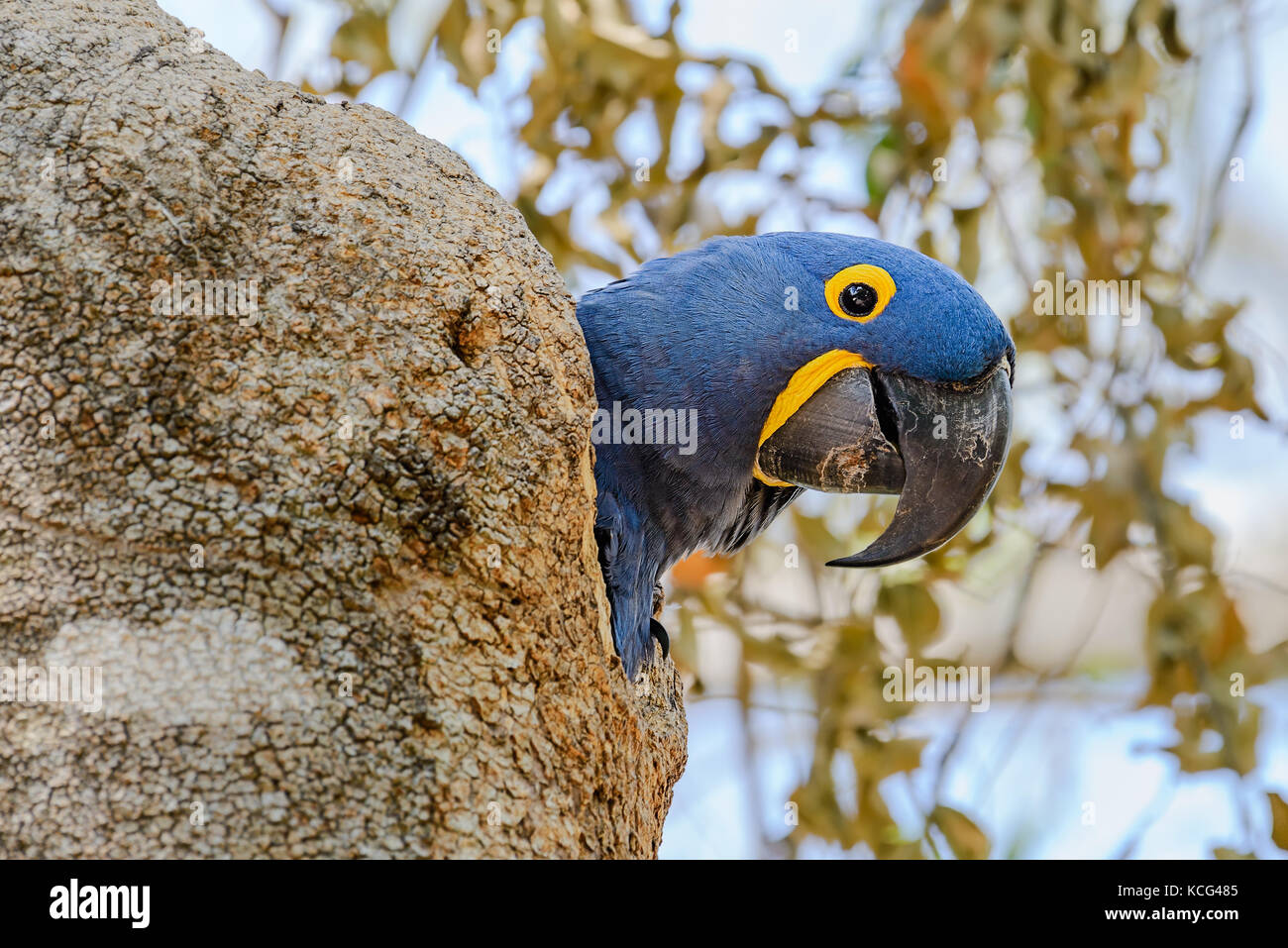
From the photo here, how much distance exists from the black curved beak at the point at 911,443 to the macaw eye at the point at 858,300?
0.34ft

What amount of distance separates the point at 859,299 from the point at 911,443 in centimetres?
28

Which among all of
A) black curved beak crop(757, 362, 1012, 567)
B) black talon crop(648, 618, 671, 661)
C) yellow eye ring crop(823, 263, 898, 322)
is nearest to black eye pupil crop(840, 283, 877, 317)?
yellow eye ring crop(823, 263, 898, 322)

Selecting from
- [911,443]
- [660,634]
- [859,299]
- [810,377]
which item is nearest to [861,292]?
[859,299]

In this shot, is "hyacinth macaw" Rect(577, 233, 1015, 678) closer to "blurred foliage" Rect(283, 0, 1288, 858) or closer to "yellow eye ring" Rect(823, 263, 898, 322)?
"yellow eye ring" Rect(823, 263, 898, 322)

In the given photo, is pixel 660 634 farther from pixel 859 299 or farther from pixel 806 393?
pixel 859 299

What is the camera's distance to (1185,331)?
147 inches

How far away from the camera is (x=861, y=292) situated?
2.31 metres

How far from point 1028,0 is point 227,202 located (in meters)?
2.87

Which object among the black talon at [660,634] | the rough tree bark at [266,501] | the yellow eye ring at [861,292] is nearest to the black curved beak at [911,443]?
the yellow eye ring at [861,292]

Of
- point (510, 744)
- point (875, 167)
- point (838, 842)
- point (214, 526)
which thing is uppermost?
point (875, 167)

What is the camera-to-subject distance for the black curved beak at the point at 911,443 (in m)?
2.25

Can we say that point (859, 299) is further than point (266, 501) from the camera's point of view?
Yes
